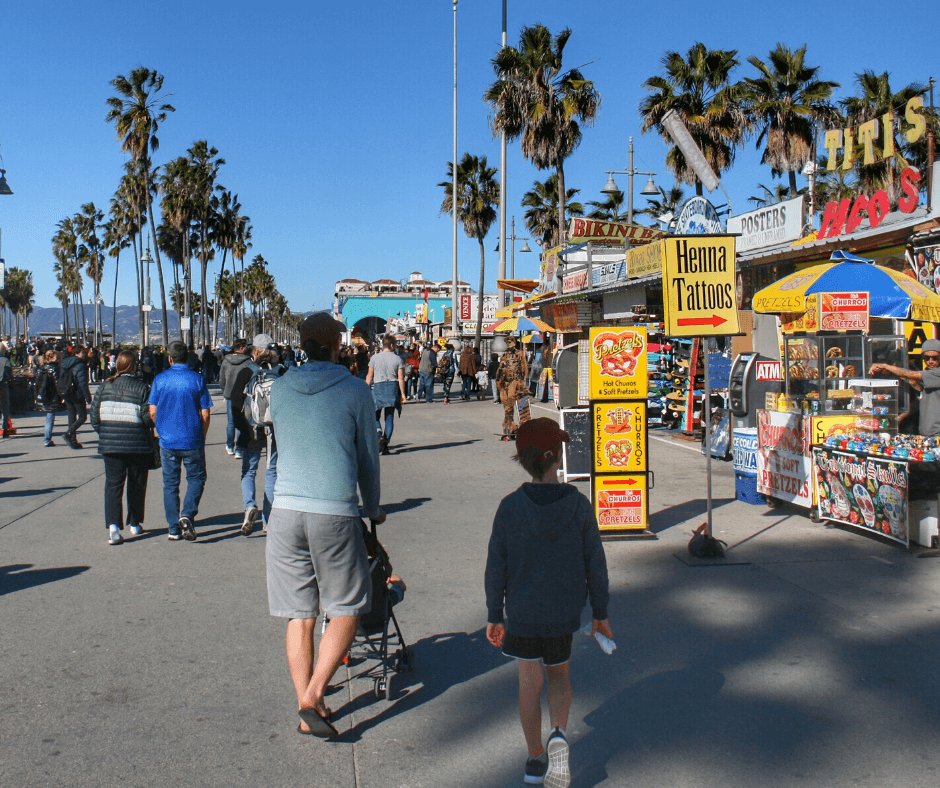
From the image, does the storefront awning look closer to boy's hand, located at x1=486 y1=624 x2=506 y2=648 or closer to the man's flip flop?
the man's flip flop

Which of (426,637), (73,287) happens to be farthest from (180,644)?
(73,287)

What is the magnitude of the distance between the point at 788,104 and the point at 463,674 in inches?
989

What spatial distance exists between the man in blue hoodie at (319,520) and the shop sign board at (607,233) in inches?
815

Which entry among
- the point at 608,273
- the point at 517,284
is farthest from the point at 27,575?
the point at 517,284

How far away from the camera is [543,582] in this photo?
315cm

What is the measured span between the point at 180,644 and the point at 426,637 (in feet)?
4.60

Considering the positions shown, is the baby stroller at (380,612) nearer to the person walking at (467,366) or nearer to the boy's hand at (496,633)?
the boy's hand at (496,633)

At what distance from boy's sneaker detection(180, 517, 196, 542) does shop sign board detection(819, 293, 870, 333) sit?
623 centimetres

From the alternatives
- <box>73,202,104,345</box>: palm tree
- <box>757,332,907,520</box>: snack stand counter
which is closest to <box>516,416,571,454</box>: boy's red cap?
<box>757,332,907,520</box>: snack stand counter

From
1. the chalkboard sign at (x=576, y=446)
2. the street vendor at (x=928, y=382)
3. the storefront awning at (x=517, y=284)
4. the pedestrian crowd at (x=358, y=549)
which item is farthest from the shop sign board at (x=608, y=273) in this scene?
the pedestrian crowd at (x=358, y=549)

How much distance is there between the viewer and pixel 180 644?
490 centimetres

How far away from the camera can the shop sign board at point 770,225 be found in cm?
1417

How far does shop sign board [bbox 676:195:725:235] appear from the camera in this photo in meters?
12.9

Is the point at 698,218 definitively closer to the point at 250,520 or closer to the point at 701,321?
the point at 701,321
